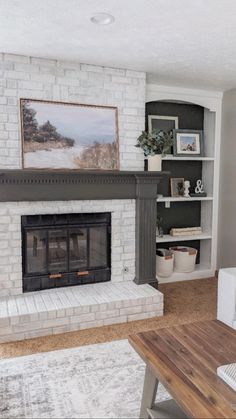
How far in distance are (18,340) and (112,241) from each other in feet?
4.58

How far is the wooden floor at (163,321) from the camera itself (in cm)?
288

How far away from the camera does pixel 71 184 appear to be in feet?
11.6

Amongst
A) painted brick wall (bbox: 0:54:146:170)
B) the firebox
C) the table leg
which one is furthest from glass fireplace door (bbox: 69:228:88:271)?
the table leg

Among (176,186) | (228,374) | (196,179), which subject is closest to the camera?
(228,374)

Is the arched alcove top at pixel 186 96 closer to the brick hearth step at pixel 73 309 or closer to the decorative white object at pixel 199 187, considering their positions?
the decorative white object at pixel 199 187

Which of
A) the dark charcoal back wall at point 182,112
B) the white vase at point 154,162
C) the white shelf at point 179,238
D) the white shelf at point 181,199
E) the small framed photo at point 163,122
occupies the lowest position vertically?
the white shelf at point 179,238

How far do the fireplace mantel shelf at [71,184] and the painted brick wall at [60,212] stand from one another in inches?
3.2

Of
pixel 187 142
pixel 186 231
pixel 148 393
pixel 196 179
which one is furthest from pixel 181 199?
pixel 148 393

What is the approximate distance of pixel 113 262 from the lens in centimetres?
386

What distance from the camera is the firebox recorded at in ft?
11.6

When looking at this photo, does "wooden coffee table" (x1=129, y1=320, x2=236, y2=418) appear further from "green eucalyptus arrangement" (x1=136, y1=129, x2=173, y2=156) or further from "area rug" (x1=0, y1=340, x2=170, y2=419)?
"green eucalyptus arrangement" (x1=136, y1=129, x2=173, y2=156)

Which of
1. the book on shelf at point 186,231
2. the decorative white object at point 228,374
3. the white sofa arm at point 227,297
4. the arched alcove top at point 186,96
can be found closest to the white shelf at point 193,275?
the book on shelf at point 186,231

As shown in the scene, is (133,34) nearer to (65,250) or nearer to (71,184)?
(71,184)

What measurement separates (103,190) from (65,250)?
75 cm
